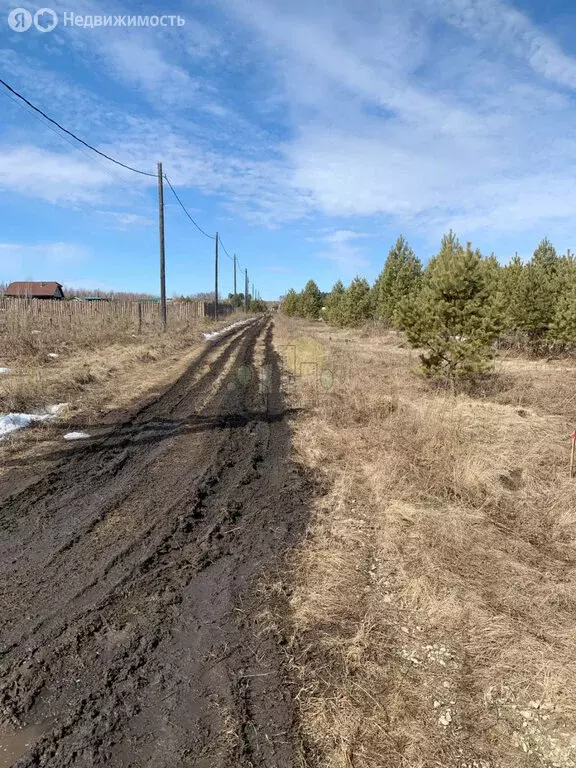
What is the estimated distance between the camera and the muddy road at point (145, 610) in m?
2.12

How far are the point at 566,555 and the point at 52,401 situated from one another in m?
8.20

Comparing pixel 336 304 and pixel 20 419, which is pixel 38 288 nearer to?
pixel 336 304

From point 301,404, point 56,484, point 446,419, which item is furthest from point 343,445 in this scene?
point 56,484

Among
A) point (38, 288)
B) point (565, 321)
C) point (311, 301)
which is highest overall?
point (38, 288)

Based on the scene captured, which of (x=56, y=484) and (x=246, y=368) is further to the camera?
(x=246, y=368)

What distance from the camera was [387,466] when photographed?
577 centimetres

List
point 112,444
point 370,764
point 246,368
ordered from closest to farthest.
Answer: point 370,764
point 112,444
point 246,368

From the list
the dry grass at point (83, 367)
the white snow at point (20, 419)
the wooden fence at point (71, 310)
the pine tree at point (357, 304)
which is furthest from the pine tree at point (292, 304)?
the white snow at point (20, 419)

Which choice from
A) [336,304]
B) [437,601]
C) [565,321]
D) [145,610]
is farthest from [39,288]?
[437,601]

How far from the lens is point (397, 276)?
27.8 metres

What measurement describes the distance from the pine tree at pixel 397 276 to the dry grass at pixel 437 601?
20.9 meters

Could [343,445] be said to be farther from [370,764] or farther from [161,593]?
[370,764]

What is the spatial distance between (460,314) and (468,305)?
0.88 ft

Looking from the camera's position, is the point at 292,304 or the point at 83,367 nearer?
the point at 83,367
